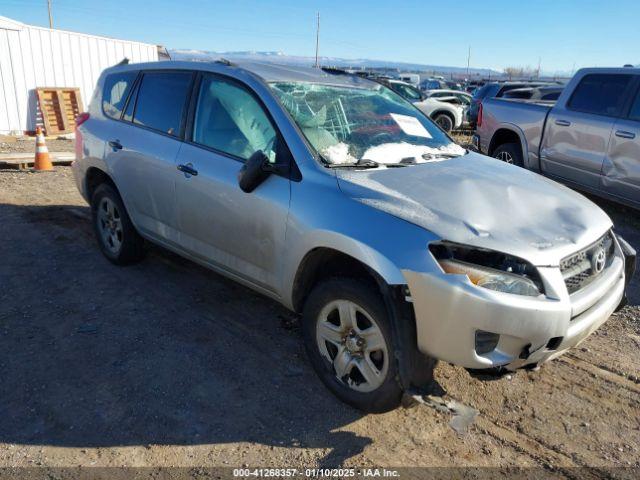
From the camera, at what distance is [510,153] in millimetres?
7777

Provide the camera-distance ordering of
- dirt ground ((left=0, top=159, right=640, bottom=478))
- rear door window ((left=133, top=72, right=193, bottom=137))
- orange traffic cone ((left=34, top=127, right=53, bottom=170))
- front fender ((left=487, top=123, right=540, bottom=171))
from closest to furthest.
Answer: dirt ground ((left=0, top=159, right=640, bottom=478))
rear door window ((left=133, top=72, right=193, bottom=137))
front fender ((left=487, top=123, right=540, bottom=171))
orange traffic cone ((left=34, top=127, right=53, bottom=170))

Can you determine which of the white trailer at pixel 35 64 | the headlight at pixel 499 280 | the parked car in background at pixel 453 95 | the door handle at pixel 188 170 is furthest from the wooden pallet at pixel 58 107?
the headlight at pixel 499 280

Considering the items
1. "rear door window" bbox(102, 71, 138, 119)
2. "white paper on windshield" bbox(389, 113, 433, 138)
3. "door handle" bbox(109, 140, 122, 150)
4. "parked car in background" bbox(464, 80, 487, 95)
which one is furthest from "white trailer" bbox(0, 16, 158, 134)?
"parked car in background" bbox(464, 80, 487, 95)

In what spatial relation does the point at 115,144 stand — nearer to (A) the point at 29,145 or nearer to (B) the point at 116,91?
(B) the point at 116,91

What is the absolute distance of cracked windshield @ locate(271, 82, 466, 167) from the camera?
3.26 meters

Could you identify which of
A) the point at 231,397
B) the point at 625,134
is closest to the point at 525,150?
the point at 625,134

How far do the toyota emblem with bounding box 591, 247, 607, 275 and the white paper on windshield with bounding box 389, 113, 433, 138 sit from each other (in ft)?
4.98

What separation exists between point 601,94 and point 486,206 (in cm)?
482

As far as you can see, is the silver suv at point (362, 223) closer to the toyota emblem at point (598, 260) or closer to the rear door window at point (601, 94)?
the toyota emblem at point (598, 260)

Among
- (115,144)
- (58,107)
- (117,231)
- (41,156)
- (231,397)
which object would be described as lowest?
(231,397)

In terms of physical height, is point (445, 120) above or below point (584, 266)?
below

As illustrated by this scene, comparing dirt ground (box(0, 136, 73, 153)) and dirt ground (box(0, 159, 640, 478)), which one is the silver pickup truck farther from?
dirt ground (box(0, 136, 73, 153))

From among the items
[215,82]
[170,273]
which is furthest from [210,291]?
[215,82]

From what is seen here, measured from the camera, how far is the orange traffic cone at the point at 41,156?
29.2ft
